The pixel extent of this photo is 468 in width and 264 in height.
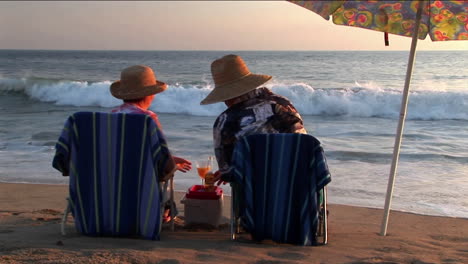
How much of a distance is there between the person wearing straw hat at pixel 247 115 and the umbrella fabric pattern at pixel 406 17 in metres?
0.65

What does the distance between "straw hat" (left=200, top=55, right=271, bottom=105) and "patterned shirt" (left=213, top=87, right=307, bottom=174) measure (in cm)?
7

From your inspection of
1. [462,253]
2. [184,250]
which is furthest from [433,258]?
[184,250]

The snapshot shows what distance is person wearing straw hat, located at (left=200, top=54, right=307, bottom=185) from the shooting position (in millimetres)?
3586

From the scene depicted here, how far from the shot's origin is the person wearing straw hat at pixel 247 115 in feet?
11.8

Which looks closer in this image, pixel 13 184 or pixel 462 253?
pixel 462 253

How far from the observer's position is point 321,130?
11.6 meters

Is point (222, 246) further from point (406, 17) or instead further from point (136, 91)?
point (406, 17)

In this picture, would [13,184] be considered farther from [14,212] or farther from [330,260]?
[330,260]

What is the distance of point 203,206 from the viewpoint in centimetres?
405

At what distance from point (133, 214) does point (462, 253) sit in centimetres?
224

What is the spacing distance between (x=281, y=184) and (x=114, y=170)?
1.08m

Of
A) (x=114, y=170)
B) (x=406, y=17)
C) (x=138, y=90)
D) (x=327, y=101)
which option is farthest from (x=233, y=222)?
(x=327, y=101)

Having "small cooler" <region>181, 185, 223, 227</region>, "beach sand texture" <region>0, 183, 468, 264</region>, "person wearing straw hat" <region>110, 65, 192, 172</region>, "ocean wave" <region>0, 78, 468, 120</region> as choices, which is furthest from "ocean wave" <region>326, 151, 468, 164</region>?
"ocean wave" <region>0, 78, 468, 120</region>

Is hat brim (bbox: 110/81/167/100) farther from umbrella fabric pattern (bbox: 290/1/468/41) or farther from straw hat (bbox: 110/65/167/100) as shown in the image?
umbrella fabric pattern (bbox: 290/1/468/41)
